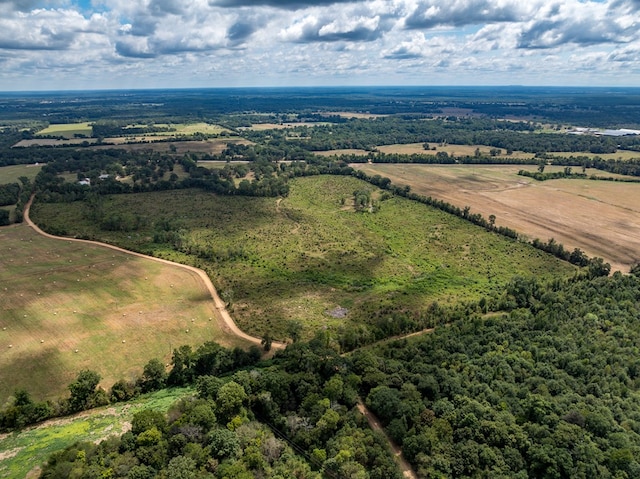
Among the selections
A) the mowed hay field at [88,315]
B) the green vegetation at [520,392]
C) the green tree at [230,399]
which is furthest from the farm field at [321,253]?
the green tree at [230,399]

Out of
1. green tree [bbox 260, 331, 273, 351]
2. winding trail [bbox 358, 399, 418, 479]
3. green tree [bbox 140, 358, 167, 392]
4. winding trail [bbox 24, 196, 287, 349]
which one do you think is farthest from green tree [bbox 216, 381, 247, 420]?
winding trail [bbox 24, 196, 287, 349]

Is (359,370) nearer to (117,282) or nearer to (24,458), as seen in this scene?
(24,458)

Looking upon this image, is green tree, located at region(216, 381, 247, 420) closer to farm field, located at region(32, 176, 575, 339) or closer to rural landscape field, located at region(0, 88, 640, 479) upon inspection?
rural landscape field, located at region(0, 88, 640, 479)

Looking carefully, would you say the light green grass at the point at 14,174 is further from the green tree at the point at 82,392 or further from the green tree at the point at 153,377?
the green tree at the point at 153,377

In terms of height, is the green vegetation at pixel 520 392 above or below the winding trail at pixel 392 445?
above

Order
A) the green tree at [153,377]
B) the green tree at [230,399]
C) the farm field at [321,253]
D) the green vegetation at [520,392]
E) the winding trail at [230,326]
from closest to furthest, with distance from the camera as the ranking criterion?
the green vegetation at [520,392] < the winding trail at [230,326] < the green tree at [230,399] < the green tree at [153,377] < the farm field at [321,253]

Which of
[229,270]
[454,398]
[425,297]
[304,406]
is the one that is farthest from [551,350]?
[229,270]

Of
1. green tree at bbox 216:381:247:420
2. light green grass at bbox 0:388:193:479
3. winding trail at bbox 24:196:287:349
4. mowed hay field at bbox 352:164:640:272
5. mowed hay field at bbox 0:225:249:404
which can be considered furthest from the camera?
mowed hay field at bbox 352:164:640:272
